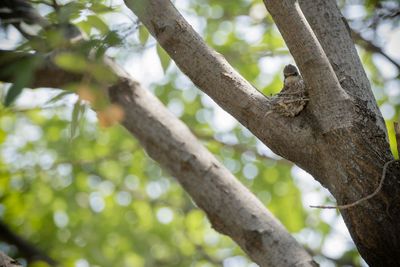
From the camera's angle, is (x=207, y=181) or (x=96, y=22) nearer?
(x=96, y=22)

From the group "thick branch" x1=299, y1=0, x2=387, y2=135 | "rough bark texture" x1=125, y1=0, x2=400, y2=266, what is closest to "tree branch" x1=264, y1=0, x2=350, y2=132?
"rough bark texture" x1=125, y1=0, x2=400, y2=266

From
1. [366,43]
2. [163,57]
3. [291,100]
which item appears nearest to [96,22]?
→ [163,57]

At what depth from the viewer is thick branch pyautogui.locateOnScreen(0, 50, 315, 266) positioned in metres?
1.96

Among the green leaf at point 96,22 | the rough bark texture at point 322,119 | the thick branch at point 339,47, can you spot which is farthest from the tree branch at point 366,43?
the green leaf at point 96,22

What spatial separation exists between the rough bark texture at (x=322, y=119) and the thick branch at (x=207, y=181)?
0.47 meters

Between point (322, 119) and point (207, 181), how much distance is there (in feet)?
2.44

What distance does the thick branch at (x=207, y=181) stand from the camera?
6.43ft

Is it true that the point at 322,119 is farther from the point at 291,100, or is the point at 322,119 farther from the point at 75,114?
the point at 75,114

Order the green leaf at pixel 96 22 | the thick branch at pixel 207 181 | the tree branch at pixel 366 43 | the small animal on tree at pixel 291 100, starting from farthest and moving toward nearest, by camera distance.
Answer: the tree branch at pixel 366 43 < the thick branch at pixel 207 181 < the green leaf at pixel 96 22 < the small animal on tree at pixel 291 100

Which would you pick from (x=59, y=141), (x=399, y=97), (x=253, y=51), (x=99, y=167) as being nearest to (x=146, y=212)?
(x=99, y=167)

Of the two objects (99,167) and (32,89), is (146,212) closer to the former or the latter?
(99,167)

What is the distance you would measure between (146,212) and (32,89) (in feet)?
7.42

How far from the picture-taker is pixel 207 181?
7.04ft

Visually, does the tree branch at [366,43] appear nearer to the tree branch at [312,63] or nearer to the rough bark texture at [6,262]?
the tree branch at [312,63]
